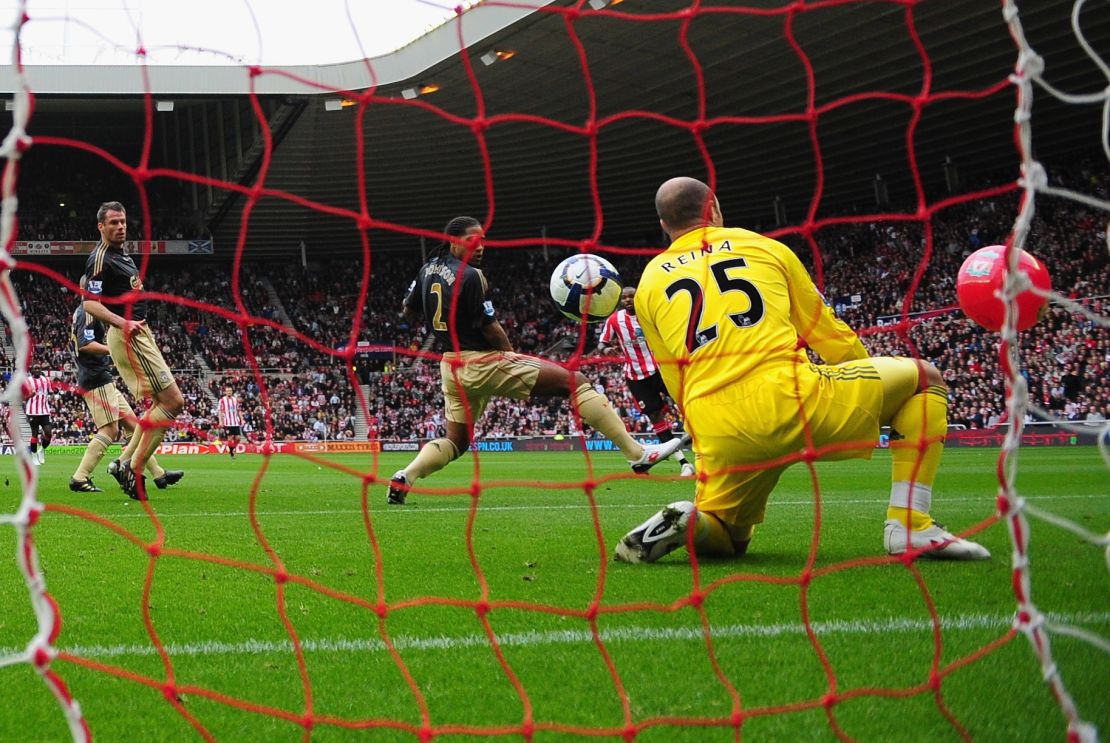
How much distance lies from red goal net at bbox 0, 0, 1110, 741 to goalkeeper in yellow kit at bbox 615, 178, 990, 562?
22cm

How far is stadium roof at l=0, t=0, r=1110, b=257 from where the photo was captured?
70.6ft

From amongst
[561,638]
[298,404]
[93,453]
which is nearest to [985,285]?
[561,638]

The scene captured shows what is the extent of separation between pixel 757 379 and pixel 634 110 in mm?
Result: 21952

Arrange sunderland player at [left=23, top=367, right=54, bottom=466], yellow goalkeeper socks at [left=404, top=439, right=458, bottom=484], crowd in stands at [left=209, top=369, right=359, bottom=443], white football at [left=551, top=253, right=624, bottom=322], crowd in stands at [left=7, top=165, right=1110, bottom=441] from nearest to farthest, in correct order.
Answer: yellow goalkeeper socks at [left=404, top=439, right=458, bottom=484] → white football at [left=551, top=253, right=624, bottom=322] → sunderland player at [left=23, top=367, right=54, bottom=466] → crowd in stands at [left=7, top=165, right=1110, bottom=441] → crowd in stands at [left=209, top=369, right=359, bottom=443]

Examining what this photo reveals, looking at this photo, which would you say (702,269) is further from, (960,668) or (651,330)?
(960,668)

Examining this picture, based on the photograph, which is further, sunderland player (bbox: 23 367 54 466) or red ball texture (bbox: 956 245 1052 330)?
sunderland player (bbox: 23 367 54 466)

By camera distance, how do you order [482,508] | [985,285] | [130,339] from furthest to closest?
[482,508], [130,339], [985,285]

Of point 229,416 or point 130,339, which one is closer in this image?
point 130,339

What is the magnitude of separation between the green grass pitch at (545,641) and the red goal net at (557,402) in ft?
0.06

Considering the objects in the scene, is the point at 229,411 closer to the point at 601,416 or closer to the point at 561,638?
the point at 601,416

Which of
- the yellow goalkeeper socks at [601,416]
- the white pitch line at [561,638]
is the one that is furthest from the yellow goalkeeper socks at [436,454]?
the white pitch line at [561,638]

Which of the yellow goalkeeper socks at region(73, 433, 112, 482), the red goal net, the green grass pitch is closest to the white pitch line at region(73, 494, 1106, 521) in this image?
the red goal net

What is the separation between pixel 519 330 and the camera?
35.6 m

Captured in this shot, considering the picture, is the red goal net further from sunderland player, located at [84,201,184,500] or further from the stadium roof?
sunderland player, located at [84,201,184,500]
